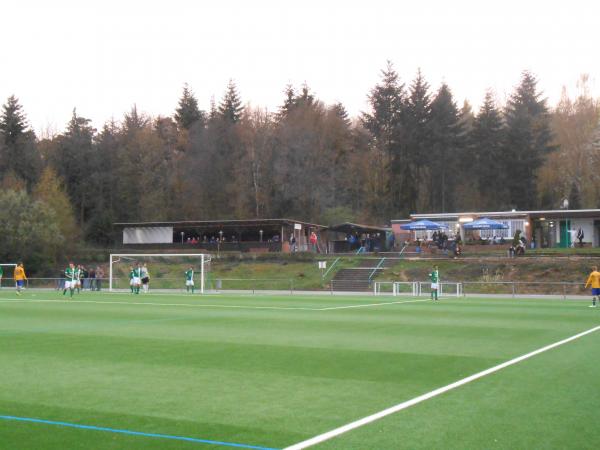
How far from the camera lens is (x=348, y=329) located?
19.3 meters

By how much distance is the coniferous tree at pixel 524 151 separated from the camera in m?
77.6

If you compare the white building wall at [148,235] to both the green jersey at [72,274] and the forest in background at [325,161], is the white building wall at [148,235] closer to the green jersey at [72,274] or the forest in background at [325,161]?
the forest in background at [325,161]

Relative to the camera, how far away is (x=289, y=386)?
33.8ft

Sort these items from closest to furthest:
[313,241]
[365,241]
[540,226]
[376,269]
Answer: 1. [376,269]
2. [540,226]
3. [313,241]
4. [365,241]

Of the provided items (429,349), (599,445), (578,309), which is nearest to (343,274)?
(578,309)

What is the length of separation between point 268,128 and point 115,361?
72465 millimetres

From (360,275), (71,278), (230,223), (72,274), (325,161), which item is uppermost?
(325,161)

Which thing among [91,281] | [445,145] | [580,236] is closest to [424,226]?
[580,236]

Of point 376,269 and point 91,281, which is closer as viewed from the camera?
point 91,281

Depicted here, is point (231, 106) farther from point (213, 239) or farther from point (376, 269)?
point (376, 269)

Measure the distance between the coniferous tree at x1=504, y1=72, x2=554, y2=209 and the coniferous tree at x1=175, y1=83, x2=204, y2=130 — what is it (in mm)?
42424

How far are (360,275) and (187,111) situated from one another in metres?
50.2

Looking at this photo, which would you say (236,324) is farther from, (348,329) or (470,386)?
(470,386)

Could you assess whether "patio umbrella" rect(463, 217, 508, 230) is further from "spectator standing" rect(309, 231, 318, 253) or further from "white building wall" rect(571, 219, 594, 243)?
"spectator standing" rect(309, 231, 318, 253)
